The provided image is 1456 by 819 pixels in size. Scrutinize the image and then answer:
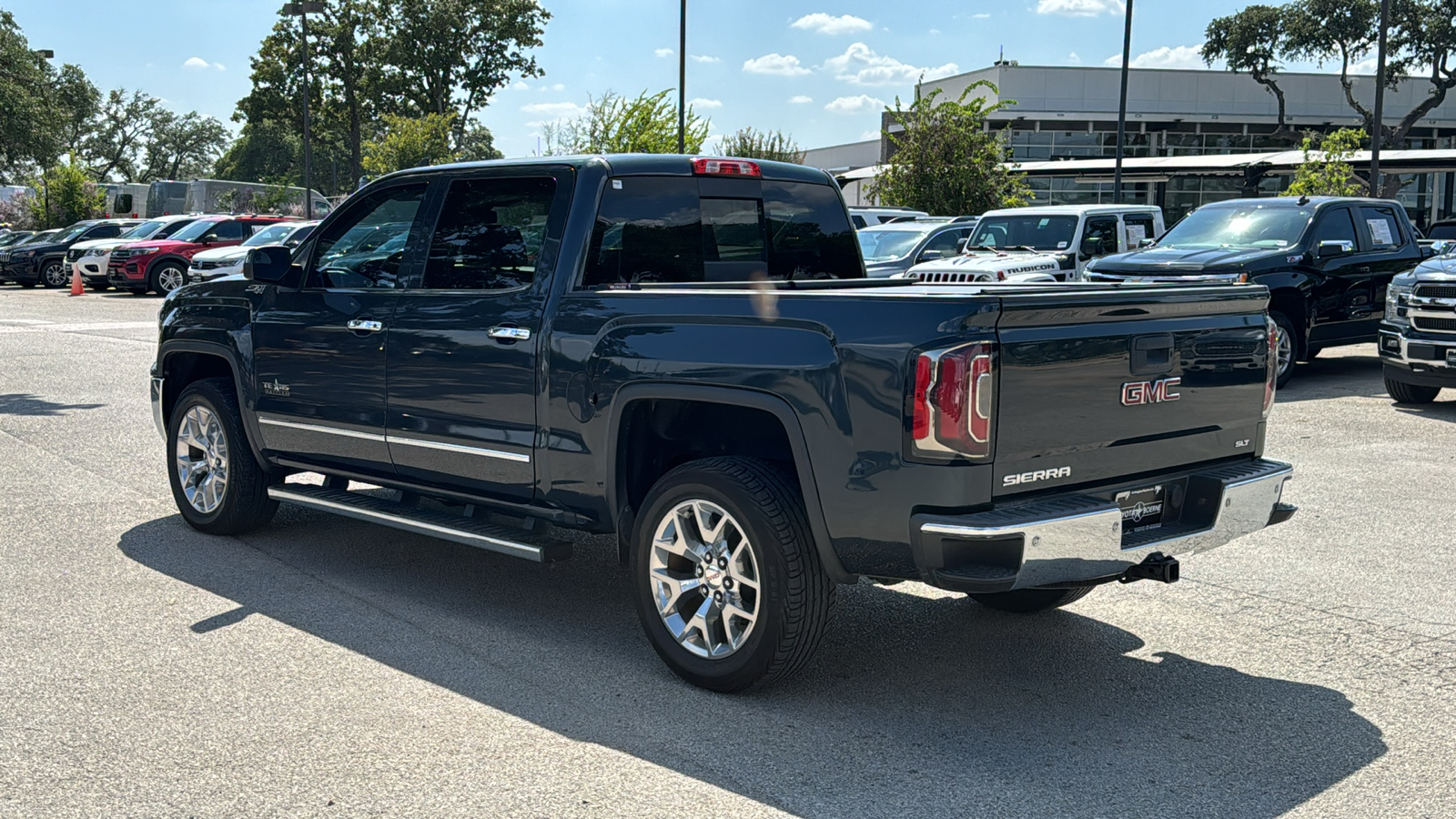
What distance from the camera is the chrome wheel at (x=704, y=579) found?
15.4ft

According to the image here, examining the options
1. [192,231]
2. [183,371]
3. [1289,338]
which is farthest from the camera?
[192,231]

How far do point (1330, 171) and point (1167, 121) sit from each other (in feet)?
89.0

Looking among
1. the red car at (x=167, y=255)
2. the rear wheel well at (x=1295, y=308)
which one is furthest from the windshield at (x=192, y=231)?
the rear wheel well at (x=1295, y=308)

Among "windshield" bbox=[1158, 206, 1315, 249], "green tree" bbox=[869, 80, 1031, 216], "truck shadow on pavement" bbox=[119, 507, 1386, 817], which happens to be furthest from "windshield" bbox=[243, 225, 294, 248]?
"truck shadow on pavement" bbox=[119, 507, 1386, 817]

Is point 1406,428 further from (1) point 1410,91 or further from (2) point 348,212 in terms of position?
(1) point 1410,91

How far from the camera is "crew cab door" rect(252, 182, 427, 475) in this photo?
6.12 m

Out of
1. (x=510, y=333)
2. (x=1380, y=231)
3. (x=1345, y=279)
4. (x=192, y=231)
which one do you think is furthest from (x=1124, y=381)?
(x=192, y=231)

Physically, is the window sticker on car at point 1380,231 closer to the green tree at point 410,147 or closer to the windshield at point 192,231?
the windshield at point 192,231

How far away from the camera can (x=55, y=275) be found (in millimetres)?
35656

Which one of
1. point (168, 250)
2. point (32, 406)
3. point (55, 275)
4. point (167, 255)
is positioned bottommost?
point (32, 406)

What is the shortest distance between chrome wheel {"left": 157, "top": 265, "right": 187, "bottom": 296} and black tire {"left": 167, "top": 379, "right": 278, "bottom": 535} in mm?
24971

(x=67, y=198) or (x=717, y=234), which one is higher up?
(x=67, y=198)

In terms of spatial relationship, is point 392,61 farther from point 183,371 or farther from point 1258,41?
point 183,371

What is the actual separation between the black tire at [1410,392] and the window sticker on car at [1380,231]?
265 cm
